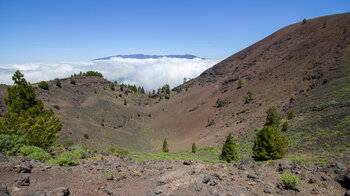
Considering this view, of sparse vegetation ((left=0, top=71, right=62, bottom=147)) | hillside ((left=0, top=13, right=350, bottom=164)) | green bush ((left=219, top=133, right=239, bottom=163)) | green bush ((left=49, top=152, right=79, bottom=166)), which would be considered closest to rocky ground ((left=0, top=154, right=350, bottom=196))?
green bush ((left=49, top=152, right=79, bottom=166))

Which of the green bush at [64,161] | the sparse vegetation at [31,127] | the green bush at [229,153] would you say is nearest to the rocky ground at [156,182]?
the green bush at [64,161]

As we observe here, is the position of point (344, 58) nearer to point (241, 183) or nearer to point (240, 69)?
point (240, 69)

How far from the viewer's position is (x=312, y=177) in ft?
28.2

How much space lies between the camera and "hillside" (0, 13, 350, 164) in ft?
→ 93.5

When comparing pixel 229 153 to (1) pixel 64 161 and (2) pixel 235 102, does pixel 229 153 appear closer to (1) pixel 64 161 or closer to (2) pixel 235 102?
(1) pixel 64 161

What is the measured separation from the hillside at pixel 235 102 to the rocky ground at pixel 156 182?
339 inches

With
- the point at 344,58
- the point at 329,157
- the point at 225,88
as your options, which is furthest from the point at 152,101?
the point at 329,157

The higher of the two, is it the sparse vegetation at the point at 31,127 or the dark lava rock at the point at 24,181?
the sparse vegetation at the point at 31,127

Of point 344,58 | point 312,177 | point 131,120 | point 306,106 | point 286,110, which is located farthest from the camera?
point 131,120

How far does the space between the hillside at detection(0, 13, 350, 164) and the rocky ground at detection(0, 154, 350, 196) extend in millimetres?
8603

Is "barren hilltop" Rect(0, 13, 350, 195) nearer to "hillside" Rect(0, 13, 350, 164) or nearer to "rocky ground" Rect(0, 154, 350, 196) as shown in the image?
"rocky ground" Rect(0, 154, 350, 196)

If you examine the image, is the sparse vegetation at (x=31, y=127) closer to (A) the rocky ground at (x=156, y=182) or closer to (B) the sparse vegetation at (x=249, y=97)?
(A) the rocky ground at (x=156, y=182)

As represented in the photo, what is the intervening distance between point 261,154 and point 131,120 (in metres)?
46.9

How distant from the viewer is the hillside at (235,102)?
28.5m
